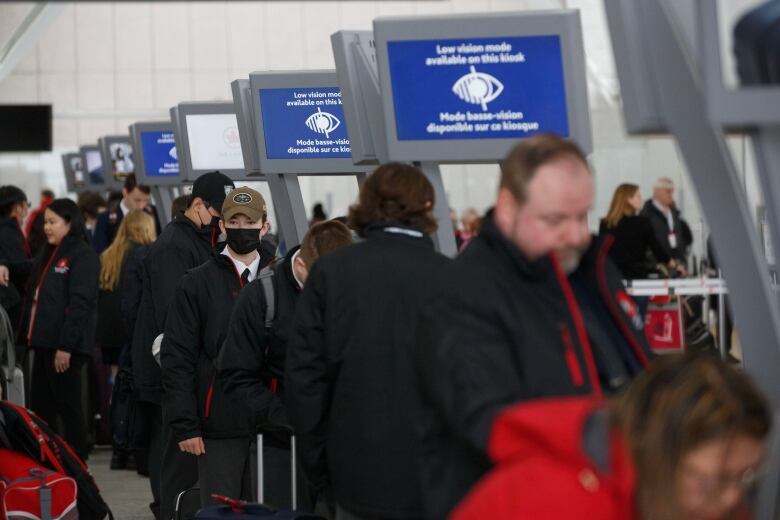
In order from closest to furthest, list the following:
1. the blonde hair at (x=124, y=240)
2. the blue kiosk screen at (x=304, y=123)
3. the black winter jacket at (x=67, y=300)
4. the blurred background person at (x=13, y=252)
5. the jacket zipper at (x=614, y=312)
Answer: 1. the jacket zipper at (x=614, y=312)
2. the blue kiosk screen at (x=304, y=123)
3. the black winter jacket at (x=67, y=300)
4. the blonde hair at (x=124, y=240)
5. the blurred background person at (x=13, y=252)

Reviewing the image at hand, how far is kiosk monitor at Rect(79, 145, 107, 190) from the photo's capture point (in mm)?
21625

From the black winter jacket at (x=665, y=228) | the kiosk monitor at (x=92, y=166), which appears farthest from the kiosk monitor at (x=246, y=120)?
the kiosk monitor at (x=92, y=166)

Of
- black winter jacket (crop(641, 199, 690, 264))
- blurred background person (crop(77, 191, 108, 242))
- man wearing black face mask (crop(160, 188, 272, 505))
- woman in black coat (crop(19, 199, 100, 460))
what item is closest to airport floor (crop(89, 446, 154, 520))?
woman in black coat (crop(19, 199, 100, 460))

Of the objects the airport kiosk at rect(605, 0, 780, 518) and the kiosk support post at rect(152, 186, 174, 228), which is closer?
the airport kiosk at rect(605, 0, 780, 518)

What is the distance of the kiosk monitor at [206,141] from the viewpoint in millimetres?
9750

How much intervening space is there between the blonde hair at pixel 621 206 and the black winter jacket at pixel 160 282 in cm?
736

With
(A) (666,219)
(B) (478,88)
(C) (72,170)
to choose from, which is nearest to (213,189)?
(B) (478,88)

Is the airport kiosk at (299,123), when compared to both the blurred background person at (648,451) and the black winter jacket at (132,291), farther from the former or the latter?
the blurred background person at (648,451)

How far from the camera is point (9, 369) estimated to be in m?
7.52

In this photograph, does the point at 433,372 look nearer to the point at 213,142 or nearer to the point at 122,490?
the point at 213,142

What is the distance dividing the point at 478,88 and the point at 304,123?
2.49 m

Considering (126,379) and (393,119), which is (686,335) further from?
(393,119)

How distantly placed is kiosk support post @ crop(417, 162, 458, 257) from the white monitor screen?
433 cm

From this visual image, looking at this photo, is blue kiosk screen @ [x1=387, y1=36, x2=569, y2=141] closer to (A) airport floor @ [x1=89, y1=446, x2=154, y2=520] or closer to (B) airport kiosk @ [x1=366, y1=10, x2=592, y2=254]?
(B) airport kiosk @ [x1=366, y1=10, x2=592, y2=254]
